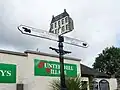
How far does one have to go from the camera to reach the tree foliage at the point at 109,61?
42.3 meters

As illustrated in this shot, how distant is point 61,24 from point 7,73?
26.3 feet

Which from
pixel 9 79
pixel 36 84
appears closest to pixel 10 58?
pixel 9 79

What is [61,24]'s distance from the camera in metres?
7.56

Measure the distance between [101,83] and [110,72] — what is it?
2061 cm

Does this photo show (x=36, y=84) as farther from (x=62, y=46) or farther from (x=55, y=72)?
(x=62, y=46)

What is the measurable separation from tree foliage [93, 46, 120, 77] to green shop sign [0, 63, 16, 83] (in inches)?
1140

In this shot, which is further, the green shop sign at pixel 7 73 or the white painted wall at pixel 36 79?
the white painted wall at pixel 36 79

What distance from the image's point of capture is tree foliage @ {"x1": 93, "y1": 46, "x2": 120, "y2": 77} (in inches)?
1665

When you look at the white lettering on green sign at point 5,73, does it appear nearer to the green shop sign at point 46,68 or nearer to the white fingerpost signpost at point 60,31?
the green shop sign at point 46,68

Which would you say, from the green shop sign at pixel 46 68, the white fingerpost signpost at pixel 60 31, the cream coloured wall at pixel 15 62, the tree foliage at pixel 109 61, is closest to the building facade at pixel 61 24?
the white fingerpost signpost at pixel 60 31

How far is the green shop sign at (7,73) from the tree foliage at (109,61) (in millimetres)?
28946

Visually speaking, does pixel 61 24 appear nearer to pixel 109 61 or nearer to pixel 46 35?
pixel 46 35

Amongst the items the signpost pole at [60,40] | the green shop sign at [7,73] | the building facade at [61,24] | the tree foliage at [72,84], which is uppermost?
the building facade at [61,24]

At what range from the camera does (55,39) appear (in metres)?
7.57
